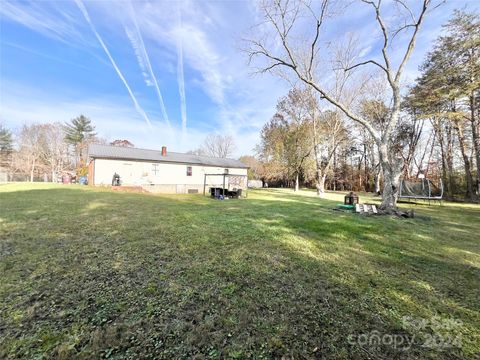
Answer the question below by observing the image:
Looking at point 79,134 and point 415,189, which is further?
point 79,134

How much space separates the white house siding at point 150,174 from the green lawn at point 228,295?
49.0ft

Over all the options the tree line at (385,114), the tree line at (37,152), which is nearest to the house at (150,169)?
the tree line at (385,114)

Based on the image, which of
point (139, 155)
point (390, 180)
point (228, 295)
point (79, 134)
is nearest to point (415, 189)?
point (390, 180)

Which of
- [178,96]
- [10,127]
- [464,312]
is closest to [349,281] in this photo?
[464,312]

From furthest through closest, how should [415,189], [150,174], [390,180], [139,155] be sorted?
1. [139,155]
2. [150,174]
3. [415,189]
4. [390,180]

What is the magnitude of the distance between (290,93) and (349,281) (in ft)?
75.6

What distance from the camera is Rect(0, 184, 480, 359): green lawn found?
172cm

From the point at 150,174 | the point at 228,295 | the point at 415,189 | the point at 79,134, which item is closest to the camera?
the point at 228,295

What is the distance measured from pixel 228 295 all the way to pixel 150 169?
19.9 metres

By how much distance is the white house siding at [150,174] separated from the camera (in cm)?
1819

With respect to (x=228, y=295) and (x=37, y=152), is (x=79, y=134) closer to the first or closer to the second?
(x=37, y=152)

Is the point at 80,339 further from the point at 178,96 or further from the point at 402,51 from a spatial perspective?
the point at 178,96

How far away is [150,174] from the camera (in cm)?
2023

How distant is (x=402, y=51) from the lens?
366 inches
